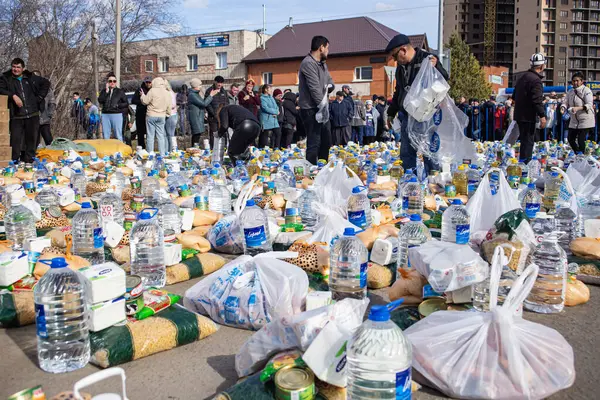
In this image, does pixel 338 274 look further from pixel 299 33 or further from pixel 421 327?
pixel 299 33

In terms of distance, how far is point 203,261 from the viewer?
4.07m

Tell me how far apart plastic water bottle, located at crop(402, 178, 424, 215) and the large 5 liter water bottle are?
3554 mm

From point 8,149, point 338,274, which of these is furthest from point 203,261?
point 8,149

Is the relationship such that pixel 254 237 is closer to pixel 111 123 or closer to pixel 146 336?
pixel 146 336

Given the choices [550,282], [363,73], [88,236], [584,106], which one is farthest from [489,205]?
[363,73]

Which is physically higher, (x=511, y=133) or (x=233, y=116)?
(x=233, y=116)

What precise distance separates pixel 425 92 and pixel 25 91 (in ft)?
24.8

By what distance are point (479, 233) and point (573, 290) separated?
94cm

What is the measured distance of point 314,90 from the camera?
737cm

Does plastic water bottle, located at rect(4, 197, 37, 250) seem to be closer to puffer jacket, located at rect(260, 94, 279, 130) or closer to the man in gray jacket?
the man in gray jacket

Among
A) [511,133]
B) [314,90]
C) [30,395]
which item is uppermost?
[314,90]

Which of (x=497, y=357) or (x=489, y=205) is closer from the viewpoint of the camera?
(x=497, y=357)

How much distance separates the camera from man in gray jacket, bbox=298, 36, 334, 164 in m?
7.38

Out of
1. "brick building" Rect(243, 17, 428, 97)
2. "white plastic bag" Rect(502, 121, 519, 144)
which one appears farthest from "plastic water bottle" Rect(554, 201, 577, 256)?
"brick building" Rect(243, 17, 428, 97)
